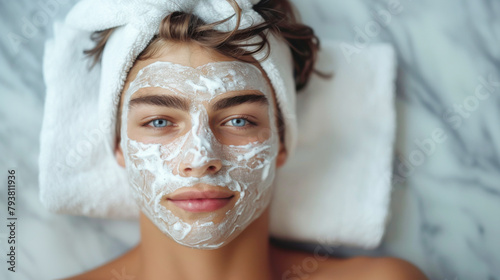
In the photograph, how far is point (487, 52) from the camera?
125cm

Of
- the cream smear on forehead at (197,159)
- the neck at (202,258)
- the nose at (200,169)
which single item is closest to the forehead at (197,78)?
the cream smear on forehead at (197,159)

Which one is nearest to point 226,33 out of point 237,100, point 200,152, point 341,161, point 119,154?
point 237,100

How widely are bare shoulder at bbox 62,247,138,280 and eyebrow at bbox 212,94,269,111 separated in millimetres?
477

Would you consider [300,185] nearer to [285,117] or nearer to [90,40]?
[285,117]

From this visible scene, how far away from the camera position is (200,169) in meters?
0.84

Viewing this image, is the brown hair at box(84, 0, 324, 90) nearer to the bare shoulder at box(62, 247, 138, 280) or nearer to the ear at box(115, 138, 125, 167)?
the ear at box(115, 138, 125, 167)

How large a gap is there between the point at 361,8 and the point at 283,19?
0.38 meters

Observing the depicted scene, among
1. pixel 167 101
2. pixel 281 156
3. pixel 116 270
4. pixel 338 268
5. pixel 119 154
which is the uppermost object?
pixel 167 101

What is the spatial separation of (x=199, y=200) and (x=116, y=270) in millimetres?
387

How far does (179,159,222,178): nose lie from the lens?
0.84 meters

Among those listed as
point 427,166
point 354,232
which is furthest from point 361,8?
point 354,232

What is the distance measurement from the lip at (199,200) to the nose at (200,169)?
4 cm

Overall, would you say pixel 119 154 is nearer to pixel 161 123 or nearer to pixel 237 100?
pixel 161 123

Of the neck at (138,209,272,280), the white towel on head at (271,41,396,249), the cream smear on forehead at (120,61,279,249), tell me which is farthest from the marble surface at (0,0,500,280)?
the cream smear on forehead at (120,61,279,249)
